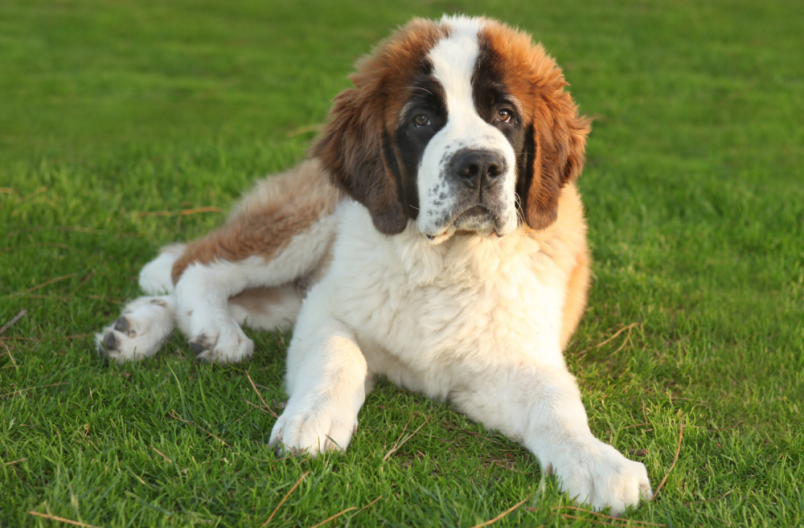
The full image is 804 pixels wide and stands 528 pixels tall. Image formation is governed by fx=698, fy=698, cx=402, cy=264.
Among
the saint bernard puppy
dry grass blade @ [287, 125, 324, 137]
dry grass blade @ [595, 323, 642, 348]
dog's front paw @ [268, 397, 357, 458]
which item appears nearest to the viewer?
dog's front paw @ [268, 397, 357, 458]

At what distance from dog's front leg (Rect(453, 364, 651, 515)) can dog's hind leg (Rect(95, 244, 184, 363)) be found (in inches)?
51.3

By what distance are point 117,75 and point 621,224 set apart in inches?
238

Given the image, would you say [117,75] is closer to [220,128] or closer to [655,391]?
[220,128]

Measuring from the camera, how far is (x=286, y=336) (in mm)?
3219

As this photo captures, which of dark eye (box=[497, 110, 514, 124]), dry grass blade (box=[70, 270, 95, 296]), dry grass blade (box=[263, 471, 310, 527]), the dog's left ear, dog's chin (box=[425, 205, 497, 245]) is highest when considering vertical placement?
dark eye (box=[497, 110, 514, 124])

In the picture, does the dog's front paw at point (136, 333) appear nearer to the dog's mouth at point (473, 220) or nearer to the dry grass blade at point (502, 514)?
the dog's mouth at point (473, 220)

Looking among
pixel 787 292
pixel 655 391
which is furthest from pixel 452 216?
pixel 787 292

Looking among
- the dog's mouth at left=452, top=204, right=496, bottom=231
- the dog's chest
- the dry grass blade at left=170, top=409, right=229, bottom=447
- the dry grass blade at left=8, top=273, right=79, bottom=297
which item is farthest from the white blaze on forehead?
the dry grass blade at left=8, top=273, right=79, bottom=297

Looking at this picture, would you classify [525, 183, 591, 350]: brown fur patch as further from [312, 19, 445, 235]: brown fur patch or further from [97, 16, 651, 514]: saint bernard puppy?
[312, 19, 445, 235]: brown fur patch

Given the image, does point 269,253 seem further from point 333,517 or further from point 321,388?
point 333,517

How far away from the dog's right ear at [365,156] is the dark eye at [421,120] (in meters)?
0.14

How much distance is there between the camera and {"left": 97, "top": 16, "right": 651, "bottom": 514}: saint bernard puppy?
235 centimetres

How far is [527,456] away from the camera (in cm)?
232

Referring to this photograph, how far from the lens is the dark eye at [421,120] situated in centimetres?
250
